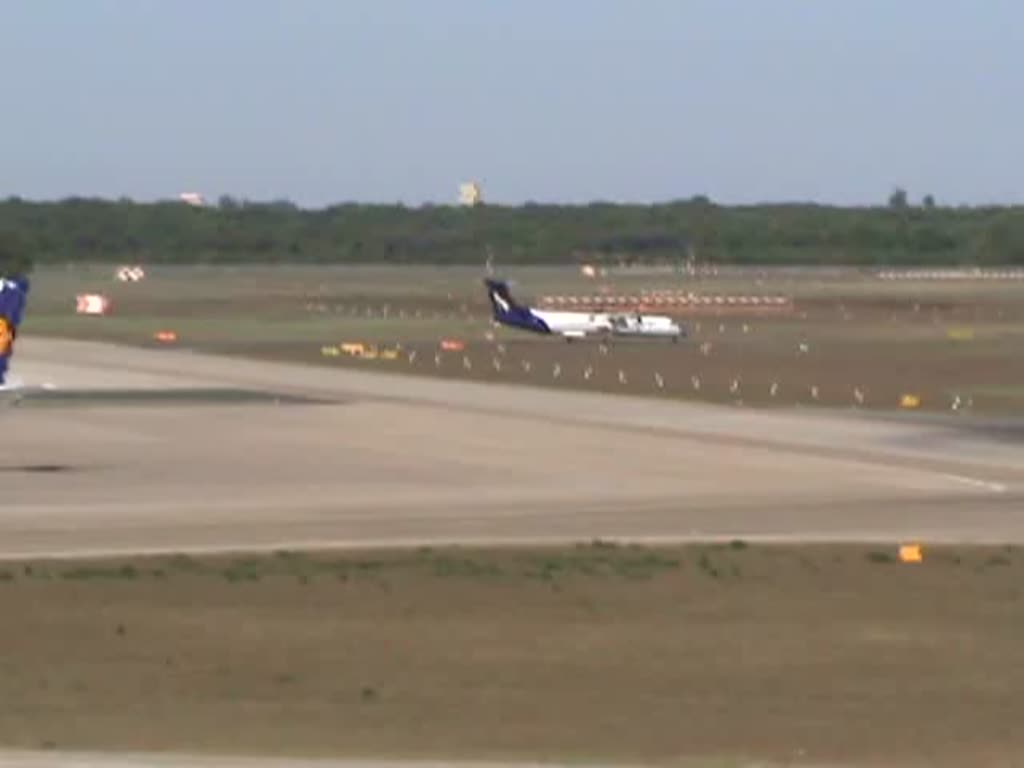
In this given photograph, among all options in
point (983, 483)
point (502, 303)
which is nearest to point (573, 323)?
point (502, 303)

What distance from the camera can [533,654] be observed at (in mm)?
34094

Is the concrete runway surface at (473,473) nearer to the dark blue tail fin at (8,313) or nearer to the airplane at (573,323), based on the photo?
the dark blue tail fin at (8,313)

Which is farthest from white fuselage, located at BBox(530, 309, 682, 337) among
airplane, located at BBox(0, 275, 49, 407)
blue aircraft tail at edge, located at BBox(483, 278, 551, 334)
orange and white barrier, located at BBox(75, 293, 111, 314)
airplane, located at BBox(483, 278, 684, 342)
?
airplane, located at BBox(0, 275, 49, 407)

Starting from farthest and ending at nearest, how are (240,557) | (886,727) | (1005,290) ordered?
(1005,290), (240,557), (886,727)

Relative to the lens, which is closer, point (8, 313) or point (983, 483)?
point (983, 483)

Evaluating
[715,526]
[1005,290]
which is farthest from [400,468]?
[1005,290]

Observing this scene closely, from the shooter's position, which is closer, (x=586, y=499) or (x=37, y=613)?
(x=37, y=613)

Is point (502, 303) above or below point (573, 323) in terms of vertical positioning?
above

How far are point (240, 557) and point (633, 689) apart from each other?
47.1ft

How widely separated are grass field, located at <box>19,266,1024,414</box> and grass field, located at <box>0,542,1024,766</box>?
4073cm

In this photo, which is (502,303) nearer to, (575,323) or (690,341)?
(575,323)

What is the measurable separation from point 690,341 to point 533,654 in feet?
292

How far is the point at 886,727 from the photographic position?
27.7 metres

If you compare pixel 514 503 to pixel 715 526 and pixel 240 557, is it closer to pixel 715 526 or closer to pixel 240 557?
pixel 715 526
